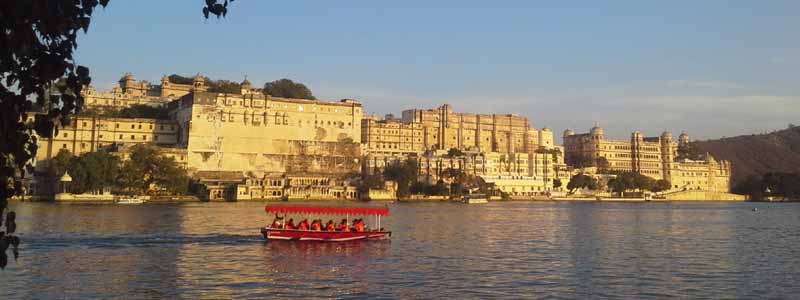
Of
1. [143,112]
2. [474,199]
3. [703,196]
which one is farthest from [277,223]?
[703,196]

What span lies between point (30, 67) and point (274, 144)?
9106cm

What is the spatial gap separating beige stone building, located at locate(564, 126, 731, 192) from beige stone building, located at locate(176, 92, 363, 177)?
207 feet

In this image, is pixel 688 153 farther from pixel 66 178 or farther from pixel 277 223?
pixel 277 223

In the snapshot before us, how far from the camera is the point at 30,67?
4.37 meters

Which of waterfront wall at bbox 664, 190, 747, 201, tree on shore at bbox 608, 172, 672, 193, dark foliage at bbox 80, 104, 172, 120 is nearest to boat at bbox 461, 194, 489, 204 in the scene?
tree on shore at bbox 608, 172, 672, 193

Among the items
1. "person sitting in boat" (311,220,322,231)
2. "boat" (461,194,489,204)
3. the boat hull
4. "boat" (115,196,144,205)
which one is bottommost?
the boat hull

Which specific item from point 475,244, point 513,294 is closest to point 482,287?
point 513,294

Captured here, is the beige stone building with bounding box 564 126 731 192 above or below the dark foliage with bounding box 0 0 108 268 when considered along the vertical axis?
above

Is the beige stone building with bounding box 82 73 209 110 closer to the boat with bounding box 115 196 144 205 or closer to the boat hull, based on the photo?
the boat with bounding box 115 196 144 205

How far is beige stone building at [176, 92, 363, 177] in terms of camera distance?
297 ft

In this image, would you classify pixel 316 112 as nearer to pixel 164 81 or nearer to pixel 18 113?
pixel 164 81

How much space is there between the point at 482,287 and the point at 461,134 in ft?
398

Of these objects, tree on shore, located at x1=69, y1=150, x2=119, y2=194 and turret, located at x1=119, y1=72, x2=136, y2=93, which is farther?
turret, located at x1=119, y1=72, x2=136, y2=93

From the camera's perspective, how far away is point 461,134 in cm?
13650
